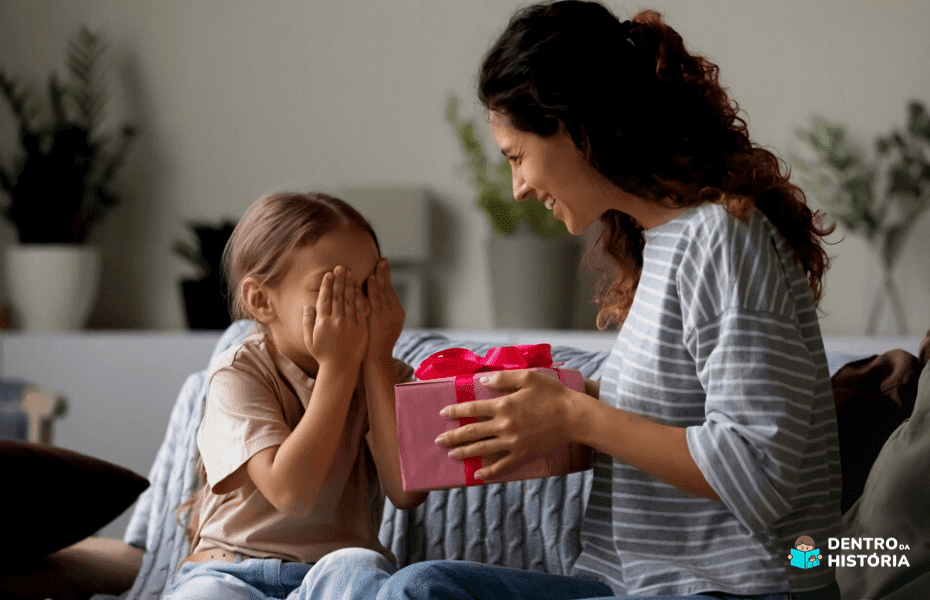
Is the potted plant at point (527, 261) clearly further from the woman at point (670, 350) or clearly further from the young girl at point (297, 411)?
the woman at point (670, 350)

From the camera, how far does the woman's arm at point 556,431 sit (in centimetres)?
74

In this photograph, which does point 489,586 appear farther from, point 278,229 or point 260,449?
point 278,229

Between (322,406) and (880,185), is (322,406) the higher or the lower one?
the lower one

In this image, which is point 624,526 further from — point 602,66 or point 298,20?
point 298,20

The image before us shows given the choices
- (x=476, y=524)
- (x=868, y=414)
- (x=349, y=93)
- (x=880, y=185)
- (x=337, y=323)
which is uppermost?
(x=349, y=93)

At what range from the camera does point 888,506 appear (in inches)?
33.5

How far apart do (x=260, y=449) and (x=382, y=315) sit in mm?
210

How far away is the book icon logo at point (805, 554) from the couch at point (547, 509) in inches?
0.9

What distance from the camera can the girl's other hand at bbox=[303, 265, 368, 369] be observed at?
37.3 inches

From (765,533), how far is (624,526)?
0.13 metres

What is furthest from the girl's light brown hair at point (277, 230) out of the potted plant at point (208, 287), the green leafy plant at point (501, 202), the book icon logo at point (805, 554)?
the potted plant at point (208, 287)

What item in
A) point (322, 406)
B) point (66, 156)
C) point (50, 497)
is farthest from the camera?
point (66, 156)

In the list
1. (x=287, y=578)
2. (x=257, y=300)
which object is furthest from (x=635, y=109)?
(x=287, y=578)

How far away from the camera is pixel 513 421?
0.77 metres
